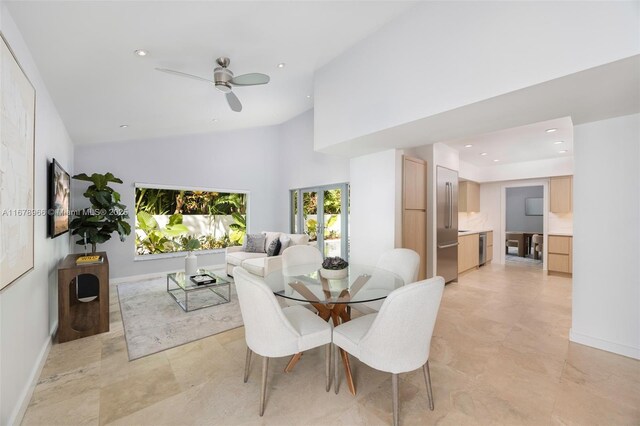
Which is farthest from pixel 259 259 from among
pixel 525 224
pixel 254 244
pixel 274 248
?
pixel 525 224

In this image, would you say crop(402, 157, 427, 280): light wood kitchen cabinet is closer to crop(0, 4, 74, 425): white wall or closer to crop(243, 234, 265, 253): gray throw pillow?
crop(243, 234, 265, 253): gray throw pillow

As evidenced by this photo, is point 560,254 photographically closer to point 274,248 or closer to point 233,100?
point 274,248

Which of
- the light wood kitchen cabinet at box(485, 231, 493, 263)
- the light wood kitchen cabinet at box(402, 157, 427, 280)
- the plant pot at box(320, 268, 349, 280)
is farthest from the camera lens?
the light wood kitchen cabinet at box(485, 231, 493, 263)

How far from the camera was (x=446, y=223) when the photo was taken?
477cm

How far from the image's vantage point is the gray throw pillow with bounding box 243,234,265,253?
5.53 m

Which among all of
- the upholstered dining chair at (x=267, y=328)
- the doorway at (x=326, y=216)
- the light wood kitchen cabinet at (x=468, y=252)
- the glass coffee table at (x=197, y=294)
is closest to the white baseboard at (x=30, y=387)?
the glass coffee table at (x=197, y=294)

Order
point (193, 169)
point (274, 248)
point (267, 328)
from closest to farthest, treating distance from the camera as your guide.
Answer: point (267, 328)
point (274, 248)
point (193, 169)

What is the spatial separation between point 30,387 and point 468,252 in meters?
6.51

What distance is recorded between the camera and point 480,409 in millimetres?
1872

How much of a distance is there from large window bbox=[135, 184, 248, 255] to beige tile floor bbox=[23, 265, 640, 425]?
9.68 ft

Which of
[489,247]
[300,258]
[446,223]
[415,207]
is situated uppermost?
[415,207]

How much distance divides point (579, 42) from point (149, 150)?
6133 millimetres

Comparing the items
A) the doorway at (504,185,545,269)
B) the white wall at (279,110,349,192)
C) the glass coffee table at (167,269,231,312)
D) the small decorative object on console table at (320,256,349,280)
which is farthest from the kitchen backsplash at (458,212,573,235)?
the glass coffee table at (167,269,231,312)

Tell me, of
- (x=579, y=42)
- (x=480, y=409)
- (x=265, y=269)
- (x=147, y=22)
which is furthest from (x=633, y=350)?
(x=147, y=22)
